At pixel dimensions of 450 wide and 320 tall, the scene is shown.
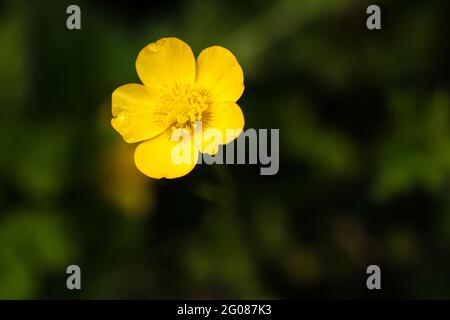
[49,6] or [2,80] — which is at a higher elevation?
[49,6]

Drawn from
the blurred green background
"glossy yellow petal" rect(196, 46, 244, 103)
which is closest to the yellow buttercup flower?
"glossy yellow petal" rect(196, 46, 244, 103)

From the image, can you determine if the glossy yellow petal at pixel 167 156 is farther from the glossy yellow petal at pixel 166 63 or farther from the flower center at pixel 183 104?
the glossy yellow petal at pixel 166 63

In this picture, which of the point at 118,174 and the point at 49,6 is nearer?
the point at 118,174

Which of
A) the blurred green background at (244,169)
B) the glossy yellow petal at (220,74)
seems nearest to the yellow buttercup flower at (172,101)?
the glossy yellow petal at (220,74)

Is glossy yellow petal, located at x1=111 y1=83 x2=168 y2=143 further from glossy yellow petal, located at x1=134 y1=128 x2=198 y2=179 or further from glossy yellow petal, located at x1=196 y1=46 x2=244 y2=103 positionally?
glossy yellow petal, located at x1=196 y1=46 x2=244 y2=103

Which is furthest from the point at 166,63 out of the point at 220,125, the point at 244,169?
the point at 244,169
